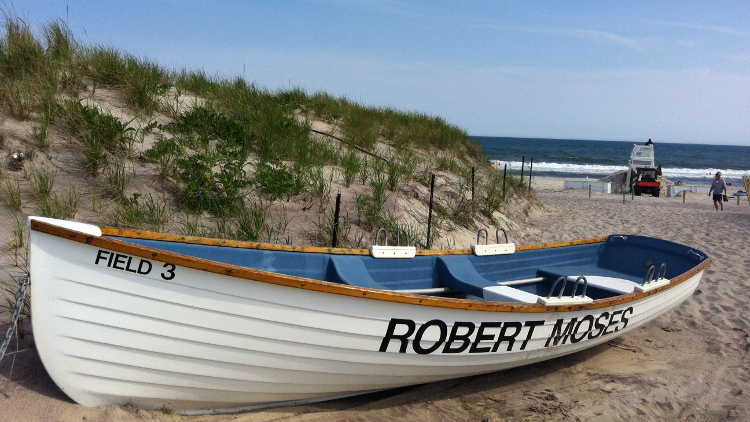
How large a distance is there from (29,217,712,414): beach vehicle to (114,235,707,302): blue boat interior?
2 cm

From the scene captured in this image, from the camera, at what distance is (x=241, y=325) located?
312 cm

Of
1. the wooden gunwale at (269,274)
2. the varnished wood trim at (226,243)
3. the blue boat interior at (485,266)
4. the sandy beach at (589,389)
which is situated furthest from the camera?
the blue boat interior at (485,266)

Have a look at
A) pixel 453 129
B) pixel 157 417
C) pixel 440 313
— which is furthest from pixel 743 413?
pixel 453 129

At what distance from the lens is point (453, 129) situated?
639 inches

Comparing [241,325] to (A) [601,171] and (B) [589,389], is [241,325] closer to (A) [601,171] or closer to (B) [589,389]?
(B) [589,389]

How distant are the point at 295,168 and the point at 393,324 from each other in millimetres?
4997

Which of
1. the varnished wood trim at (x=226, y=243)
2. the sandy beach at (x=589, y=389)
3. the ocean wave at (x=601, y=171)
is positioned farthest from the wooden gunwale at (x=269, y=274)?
the ocean wave at (x=601, y=171)

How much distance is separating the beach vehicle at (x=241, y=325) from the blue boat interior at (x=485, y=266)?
24mm

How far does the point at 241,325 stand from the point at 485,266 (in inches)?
121

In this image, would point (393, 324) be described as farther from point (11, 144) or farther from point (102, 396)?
point (11, 144)

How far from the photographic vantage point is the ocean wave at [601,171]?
136 feet

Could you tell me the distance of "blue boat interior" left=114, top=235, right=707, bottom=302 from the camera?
4.27 metres

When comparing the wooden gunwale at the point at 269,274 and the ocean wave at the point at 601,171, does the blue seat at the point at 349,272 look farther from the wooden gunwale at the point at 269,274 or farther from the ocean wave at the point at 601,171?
the ocean wave at the point at 601,171

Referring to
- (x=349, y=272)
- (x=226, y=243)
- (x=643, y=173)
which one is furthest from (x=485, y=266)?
(x=643, y=173)
